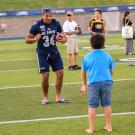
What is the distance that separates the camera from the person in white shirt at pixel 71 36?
59.1ft

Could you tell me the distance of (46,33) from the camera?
1148 centimetres

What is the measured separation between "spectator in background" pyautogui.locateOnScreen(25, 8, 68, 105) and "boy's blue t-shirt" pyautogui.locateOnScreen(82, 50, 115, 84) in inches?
112

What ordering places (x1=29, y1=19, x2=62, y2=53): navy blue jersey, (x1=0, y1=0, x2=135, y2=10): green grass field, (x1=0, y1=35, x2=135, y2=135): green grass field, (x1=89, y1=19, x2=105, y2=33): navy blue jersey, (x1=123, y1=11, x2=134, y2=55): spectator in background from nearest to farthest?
(x1=0, y1=35, x2=135, y2=135): green grass field < (x1=29, y1=19, x2=62, y2=53): navy blue jersey < (x1=89, y1=19, x2=105, y2=33): navy blue jersey < (x1=123, y1=11, x2=134, y2=55): spectator in background < (x1=0, y1=0, x2=135, y2=10): green grass field

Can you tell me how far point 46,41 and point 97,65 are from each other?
10.1 ft

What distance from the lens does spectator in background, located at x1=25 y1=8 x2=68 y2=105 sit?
11461 millimetres

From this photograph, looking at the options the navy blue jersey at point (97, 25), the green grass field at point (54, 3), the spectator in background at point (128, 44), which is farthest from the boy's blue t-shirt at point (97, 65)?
the green grass field at point (54, 3)

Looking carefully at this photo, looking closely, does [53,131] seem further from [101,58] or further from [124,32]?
[124,32]

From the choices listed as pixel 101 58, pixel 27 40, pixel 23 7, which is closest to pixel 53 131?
pixel 101 58

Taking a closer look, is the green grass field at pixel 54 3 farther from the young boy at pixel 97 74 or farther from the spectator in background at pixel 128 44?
the young boy at pixel 97 74

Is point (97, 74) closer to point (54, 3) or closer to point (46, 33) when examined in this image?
point (46, 33)

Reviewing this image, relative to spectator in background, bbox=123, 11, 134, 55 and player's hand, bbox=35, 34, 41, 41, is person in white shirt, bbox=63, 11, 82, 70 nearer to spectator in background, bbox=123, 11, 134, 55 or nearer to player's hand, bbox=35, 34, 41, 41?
spectator in background, bbox=123, 11, 134, 55

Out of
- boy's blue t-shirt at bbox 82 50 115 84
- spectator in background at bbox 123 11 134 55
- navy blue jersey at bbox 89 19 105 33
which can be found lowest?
spectator in background at bbox 123 11 134 55

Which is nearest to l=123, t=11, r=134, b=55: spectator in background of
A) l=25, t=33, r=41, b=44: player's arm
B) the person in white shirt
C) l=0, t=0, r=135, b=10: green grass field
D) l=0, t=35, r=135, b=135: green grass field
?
l=0, t=35, r=135, b=135: green grass field

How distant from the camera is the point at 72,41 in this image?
18391mm
